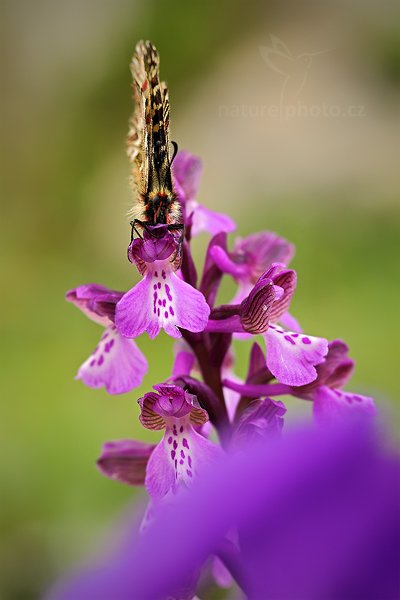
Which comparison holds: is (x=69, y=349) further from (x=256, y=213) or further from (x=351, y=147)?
(x=351, y=147)

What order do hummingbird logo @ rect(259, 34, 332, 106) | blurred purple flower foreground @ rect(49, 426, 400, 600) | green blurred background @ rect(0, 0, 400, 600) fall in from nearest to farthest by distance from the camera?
blurred purple flower foreground @ rect(49, 426, 400, 600), green blurred background @ rect(0, 0, 400, 600), hummingbird logo @ rect(259, 34, 332, 106)

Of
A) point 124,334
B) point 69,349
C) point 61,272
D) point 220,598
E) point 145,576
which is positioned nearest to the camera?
point 145,576

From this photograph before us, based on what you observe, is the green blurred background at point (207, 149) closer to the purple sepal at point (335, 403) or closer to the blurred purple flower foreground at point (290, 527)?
the purple sepal at point (335, 403)

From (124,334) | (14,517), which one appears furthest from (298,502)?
(14,517)

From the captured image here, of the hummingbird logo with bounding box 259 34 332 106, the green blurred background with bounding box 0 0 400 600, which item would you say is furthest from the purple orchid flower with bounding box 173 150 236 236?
the hummingbird logo with bounding box 259 34 332 106

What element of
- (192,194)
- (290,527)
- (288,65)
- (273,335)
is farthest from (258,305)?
(288,65)

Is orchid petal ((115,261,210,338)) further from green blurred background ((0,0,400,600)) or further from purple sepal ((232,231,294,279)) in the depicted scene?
green blurred background ((0,0,400,600))

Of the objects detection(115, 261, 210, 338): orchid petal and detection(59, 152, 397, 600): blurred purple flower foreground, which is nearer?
detection(59, 152, 397, 600): blurred purple flower foreground
